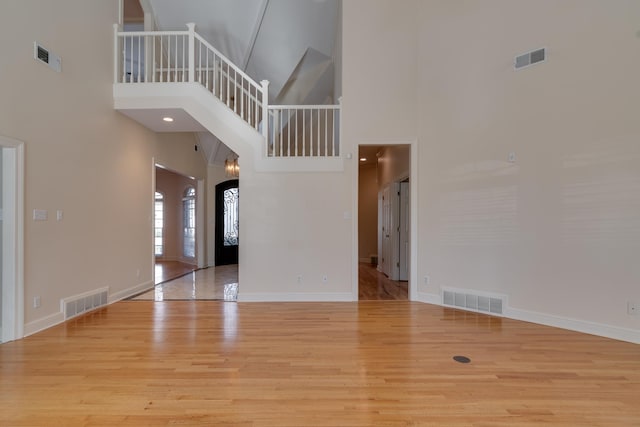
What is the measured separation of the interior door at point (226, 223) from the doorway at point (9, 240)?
17.5 ft

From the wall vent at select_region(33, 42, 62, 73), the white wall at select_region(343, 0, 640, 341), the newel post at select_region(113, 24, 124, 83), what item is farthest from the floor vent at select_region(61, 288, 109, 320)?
the white wall at select_region(343, 0, 640, 341)

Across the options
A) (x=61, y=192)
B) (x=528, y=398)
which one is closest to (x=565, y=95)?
(x=528, y=398)

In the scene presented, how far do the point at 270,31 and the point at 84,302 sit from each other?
629cm

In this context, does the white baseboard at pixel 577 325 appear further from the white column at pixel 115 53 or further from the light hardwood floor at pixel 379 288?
the white column at pixel 115 53

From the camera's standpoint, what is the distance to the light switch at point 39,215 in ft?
11.0

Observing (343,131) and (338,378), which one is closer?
(338,378)

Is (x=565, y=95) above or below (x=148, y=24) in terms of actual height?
below

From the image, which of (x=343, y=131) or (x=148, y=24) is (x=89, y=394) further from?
(x=148, y=24)

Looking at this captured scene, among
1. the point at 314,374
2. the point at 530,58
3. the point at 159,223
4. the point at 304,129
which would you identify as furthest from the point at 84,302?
the point at 530,58

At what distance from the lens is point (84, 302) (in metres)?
4.04

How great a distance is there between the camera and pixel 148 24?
5945 millimetres

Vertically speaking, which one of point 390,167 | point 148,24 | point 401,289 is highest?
point 148,24

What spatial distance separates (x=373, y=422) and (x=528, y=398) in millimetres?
1194

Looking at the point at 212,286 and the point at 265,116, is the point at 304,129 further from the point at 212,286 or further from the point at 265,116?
the point at 212,286
